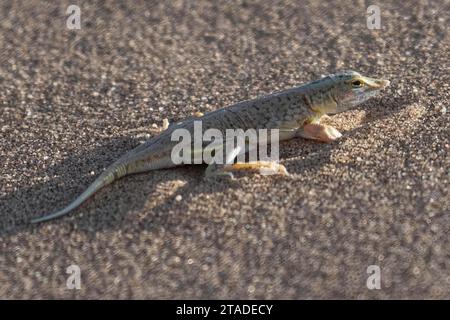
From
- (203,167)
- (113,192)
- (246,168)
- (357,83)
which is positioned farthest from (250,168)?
(357,83)

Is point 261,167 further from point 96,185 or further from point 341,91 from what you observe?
point 96,185

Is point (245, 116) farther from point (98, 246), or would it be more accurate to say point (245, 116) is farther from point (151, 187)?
point (98, 246)

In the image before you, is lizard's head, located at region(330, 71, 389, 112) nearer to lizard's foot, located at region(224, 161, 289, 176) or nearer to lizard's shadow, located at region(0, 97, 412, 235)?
lizard's shadow, located at region(0, 97, 412, 235)

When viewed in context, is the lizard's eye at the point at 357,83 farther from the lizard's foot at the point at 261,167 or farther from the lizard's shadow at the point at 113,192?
the lizard's foot at the point at 261,167

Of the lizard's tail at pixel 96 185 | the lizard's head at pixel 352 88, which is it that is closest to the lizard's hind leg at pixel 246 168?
the lizard's tail at pixel 96 185

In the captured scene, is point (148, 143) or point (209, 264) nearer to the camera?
point (209, 264)
